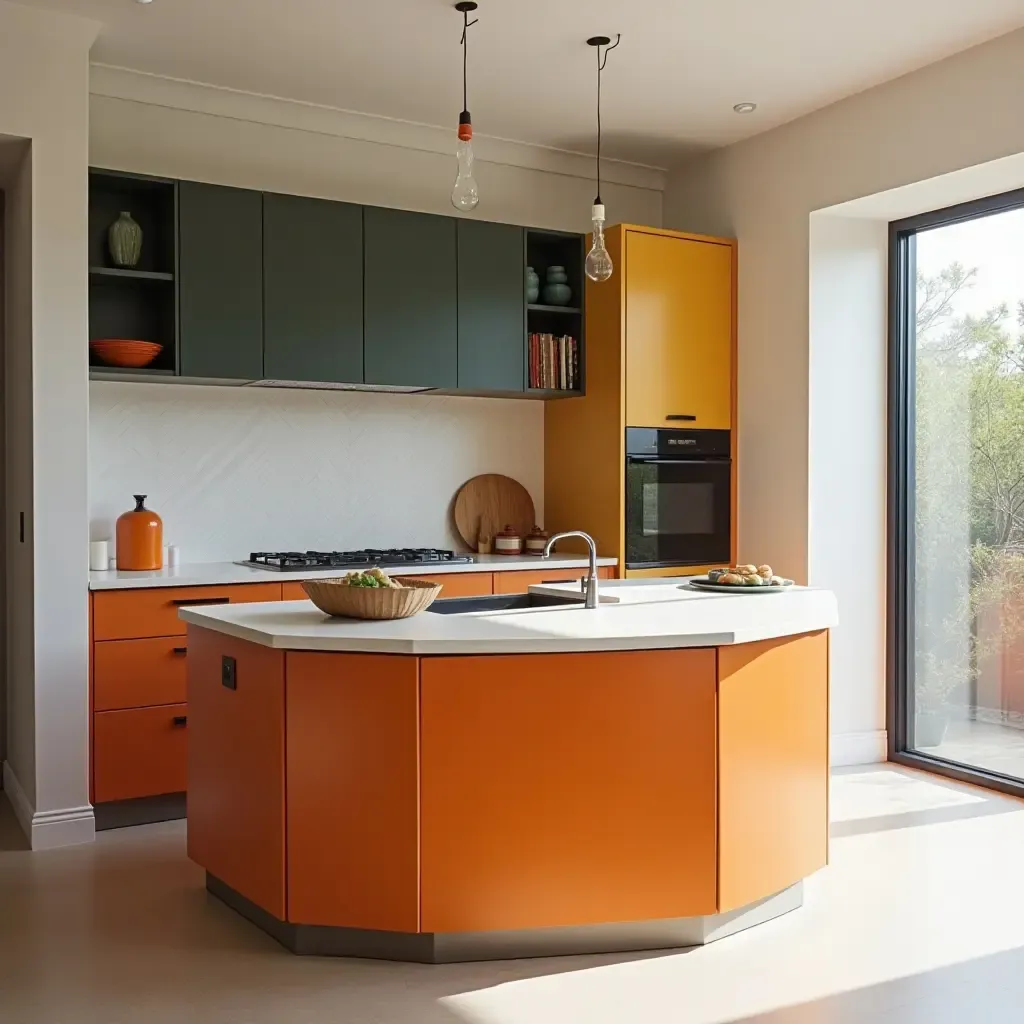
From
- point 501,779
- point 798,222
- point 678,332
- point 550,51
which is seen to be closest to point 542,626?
point 501,779

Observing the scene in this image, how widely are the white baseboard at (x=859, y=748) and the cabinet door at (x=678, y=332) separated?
4.92 ft

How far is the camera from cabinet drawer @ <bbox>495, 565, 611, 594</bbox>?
4.74 meters

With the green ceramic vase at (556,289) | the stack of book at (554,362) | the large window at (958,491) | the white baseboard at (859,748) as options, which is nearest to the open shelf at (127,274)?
the stack of book at (554,362)

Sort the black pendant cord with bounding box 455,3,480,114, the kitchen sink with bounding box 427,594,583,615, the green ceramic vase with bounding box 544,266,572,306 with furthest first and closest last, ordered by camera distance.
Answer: the green ceramic vase with bounding box 544,266,572,306, the black pendant cord with bounding box 455,3,480,114, the kitchen sink with bounding box 427,594,583,615

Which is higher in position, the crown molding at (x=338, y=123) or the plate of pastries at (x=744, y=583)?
the crown molding at (x=338, y=123)

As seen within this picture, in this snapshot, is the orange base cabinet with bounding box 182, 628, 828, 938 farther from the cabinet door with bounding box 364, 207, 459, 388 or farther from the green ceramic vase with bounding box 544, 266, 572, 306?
the green ceramic vase with bounding box 544, 266, 572, 306

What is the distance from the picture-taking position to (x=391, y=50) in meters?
4.18

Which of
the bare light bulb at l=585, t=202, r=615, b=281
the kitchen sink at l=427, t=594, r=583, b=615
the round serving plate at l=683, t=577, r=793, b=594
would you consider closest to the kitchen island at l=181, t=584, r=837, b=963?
the kitchen sink at l=427, t=594, r=583, b=615

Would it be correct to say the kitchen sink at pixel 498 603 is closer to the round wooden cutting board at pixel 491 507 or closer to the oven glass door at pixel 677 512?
the oven glass door at pixel 677 512

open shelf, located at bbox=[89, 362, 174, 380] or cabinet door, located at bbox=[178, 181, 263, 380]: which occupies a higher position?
cabinet door, located at bbox=[178, 181, 263, 380]

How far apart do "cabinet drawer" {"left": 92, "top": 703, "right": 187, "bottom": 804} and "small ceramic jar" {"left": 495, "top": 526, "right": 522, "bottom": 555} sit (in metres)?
1.68

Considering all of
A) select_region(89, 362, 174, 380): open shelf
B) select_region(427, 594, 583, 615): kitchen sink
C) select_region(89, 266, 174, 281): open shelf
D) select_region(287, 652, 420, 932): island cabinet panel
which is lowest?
select_region(287, 652, 420, 932): island cabinet panel

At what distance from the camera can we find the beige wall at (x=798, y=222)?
432cm

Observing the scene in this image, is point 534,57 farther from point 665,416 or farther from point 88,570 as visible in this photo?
point 88,570
